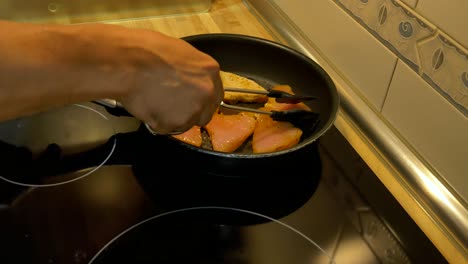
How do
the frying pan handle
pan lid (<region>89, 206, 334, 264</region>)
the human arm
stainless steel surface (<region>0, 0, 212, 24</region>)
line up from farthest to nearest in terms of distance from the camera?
stainless steel surface (<region>0, 0, 212, 24</region>) < the frying pan handle < pan lid (<region>89, 206, 334, 264</region>) < the human arm

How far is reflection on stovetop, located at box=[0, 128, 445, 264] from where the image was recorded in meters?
0.59

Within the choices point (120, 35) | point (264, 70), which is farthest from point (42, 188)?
point (264, 70)

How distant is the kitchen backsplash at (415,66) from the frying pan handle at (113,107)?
0.37m

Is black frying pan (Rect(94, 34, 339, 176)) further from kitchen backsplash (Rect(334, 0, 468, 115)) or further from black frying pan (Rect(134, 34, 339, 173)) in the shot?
kitchen backsplash (Rect(334, 0, 468, 115))

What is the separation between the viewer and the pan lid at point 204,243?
0.59 m

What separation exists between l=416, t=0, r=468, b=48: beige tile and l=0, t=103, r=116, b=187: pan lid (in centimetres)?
46

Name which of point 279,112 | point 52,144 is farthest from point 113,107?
point 279,112

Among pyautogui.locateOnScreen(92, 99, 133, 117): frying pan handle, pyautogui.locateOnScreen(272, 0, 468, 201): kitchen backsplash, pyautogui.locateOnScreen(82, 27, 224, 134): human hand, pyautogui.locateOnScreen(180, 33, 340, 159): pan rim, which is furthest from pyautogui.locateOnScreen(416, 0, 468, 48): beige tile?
pyautogui.locateOnScreen(92, 99, 133, 117): frying pan handle

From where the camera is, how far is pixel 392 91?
2.44 ft

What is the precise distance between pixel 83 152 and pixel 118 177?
0.24ft

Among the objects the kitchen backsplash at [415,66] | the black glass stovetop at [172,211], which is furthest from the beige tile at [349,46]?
the black glass stovetop at [172,211]

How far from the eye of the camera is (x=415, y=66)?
69 centimetres

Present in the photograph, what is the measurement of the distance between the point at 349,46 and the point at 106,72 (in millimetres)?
476

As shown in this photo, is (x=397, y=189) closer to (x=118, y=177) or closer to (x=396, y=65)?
(x=396, y=65)
